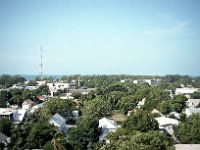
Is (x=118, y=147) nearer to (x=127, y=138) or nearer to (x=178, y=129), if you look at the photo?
(x=127, y=138)

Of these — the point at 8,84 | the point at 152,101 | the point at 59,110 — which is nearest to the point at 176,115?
the point at 152,101

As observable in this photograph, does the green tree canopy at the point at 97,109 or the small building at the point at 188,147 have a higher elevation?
the green tree canopy at the point at 97,109

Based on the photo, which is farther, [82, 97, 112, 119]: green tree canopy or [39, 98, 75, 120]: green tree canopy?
[39, 98, 75, 120]: green tree canopy

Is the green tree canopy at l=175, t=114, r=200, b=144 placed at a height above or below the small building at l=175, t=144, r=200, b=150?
above

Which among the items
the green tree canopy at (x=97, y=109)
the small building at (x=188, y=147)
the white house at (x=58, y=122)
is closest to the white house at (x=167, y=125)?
the small building at (x=188, y=147)

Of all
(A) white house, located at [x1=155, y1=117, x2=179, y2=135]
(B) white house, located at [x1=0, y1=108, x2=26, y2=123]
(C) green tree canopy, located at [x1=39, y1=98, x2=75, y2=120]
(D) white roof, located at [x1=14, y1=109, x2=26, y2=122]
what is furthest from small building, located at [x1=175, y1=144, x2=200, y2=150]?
(D) white roof, located at [x1=14, y1=109, x2=26, y2=122]

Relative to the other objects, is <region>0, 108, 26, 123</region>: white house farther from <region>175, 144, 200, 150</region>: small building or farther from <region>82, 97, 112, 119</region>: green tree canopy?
<region>175, 144, 200, 150</region>: small building

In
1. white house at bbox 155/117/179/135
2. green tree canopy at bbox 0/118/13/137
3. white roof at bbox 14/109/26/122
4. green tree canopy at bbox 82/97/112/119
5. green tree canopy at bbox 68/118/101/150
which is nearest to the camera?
green tree canopy at bbox 68/118/101/150

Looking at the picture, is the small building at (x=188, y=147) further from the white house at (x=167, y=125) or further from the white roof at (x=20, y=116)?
the white roof at (x=20, y=116)

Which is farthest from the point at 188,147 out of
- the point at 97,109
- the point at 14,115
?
the point at 14,115

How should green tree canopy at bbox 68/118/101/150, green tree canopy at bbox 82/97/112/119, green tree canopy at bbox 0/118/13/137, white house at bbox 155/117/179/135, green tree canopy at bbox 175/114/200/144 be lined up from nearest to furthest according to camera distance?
1. green tree canopy at bbox 68/118/101/150
2. green tree canopy at bbox 175/114/200/144
3. green tree canopy at bbox 0/118/13/137
4. white house at bbox 155/117/179/135
5. green tree canopy at bbox 82/97/112/119

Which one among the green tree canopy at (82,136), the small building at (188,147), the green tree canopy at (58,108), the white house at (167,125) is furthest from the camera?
the green tree canopy at (58,108)
